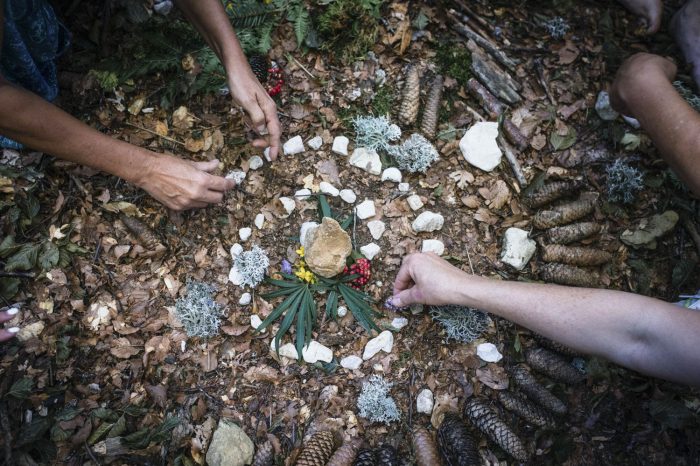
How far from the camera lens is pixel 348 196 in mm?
3312

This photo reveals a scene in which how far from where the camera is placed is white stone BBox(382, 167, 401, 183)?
3.36 m

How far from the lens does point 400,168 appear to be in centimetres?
338

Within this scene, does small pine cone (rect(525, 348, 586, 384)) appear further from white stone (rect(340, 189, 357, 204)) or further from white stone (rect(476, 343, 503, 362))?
white stone (rect(340, 189, 357, 204))

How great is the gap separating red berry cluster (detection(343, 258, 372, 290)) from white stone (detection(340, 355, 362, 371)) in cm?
51

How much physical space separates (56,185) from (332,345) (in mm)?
2329

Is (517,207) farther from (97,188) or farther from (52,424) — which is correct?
(52,424)

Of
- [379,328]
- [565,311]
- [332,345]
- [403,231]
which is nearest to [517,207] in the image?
[403,231]

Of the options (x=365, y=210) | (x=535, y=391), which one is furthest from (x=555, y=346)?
(x=365, y=210)

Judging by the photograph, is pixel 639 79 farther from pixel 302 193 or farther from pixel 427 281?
pixel 302 193

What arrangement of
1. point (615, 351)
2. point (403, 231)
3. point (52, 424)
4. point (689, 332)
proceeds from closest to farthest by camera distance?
point (689, 332) < point (615, 351) < point (52, 424) < point (403, 231)

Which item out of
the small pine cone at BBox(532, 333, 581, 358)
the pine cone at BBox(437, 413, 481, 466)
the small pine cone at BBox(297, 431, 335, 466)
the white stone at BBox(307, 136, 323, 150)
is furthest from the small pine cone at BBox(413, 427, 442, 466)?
the white stone at BBox(307, 136, 323, 150)

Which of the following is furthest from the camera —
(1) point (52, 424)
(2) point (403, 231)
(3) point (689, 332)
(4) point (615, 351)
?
(2) point (403, 231)

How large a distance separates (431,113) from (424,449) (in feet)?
7.93

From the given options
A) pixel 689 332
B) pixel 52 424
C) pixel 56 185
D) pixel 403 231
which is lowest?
pixel 52 424
